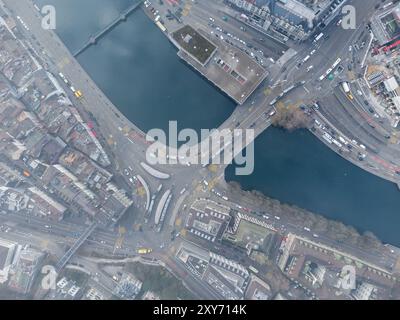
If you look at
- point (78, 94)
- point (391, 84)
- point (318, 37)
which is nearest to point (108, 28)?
point (78, 94)

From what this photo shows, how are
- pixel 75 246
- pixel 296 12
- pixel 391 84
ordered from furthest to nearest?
pixel 75 246
pixel 391 84
pixel 296 12

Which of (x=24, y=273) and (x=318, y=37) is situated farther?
(x=318, y=37)

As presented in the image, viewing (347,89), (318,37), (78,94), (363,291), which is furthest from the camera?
(78,94)

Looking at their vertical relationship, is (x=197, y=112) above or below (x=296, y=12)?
below

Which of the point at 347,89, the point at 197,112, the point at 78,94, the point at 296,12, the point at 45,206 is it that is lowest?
the point at 45,206

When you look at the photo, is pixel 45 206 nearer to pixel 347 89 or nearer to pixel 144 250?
pixel 144 250

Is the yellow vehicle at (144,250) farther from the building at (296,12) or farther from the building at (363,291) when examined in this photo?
the building at (296,12)

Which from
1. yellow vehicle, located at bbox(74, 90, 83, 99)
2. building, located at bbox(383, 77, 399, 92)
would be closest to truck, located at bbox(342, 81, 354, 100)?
building, located at bbox(383, 77, 399, 92)

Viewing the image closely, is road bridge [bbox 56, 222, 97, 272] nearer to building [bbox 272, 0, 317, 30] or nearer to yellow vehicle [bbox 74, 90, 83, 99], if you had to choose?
yellow vehicle [bbox 74, 90, 83, 99]
